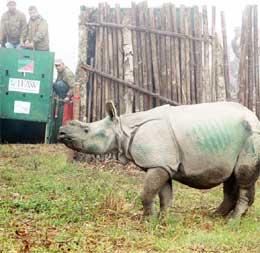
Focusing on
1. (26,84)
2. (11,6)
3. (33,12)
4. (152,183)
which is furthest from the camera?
(11,6)

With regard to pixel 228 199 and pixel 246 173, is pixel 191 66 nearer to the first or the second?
pixel 228 199

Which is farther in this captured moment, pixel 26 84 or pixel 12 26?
pixel 12 26

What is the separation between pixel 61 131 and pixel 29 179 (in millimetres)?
2789

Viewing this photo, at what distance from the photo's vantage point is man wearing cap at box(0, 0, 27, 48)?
1437cm

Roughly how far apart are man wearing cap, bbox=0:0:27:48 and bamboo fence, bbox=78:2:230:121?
331 cm

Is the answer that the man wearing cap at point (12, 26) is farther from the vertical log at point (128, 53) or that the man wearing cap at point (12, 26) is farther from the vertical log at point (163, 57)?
the vertical log at point (163, 57)

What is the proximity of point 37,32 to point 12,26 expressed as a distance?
66 cm

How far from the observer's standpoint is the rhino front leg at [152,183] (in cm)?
658

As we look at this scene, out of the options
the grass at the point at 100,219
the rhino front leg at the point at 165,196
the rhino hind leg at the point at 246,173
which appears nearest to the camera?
the grass at the point at 100,219

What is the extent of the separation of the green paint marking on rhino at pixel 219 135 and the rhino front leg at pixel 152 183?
0.49 m

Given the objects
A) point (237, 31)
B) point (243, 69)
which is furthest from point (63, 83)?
point (237, 31)

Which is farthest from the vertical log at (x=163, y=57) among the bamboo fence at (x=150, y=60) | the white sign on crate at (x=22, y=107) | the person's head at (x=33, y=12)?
the person's head at (x=33, y=12)

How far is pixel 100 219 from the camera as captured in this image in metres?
6.70

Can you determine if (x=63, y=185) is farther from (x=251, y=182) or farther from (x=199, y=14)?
(x=199, y=14)
